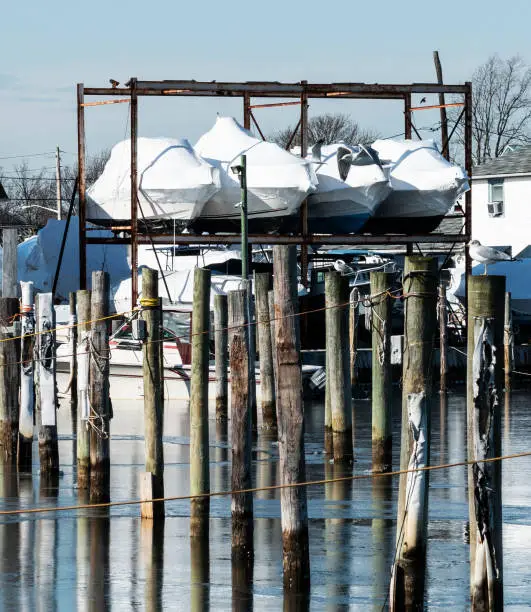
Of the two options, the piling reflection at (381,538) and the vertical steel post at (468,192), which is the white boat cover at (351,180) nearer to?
the vertical steel post at (468,192)

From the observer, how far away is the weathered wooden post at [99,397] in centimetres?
1683

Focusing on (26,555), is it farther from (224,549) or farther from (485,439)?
(485,439)

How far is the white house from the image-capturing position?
2328 inches

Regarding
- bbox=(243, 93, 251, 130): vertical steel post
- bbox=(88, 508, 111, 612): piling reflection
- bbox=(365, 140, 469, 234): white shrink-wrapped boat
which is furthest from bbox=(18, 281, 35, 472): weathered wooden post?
bbox=(365, 140, 469, 234): white shrink-wrapped boat

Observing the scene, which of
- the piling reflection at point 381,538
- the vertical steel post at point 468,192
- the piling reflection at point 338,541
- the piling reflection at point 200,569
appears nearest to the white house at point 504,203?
the vertical steel post at point 468,192

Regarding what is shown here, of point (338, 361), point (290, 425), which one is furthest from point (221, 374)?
point (290, 425)

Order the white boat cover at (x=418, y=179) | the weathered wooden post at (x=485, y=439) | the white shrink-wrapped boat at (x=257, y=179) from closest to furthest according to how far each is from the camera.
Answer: the weathered wooden post at (x=485, y=439) < the white shrink-wrapped boat at (x=257, y=179) < the white boat cover at (x=418, y=179)

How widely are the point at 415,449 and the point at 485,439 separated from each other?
1100 millimetres

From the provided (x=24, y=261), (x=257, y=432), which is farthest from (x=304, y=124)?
(x=257, y=432)

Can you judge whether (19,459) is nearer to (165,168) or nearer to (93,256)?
(165,168)

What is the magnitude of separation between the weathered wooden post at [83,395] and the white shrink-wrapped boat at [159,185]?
19.9 m

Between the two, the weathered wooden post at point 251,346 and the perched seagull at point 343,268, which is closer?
the weathered wooden post at point 251,346

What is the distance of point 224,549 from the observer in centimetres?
1417

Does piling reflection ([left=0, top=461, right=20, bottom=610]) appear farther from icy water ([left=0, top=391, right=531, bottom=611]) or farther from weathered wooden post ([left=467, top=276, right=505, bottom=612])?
weathered wooden post ([left=467, top=276, right=505, bottom=612])
